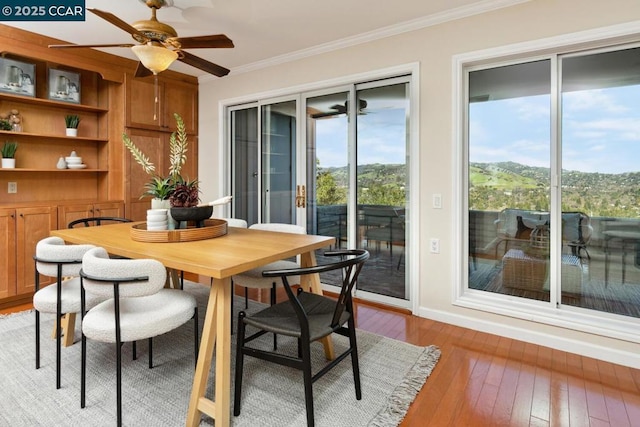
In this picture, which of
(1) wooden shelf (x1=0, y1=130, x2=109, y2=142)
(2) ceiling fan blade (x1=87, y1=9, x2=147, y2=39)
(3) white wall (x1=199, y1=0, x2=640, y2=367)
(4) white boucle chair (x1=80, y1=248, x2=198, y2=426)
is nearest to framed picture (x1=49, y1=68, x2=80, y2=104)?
(1) wooden shelf (x1=0, y1=130, x2=109, y2=142)

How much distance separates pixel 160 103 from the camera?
4484 mm

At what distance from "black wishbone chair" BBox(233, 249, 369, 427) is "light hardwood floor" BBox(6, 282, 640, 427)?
1.73ft

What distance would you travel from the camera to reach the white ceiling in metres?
2.82

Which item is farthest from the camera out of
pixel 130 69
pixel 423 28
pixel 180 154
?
pixel 130 69

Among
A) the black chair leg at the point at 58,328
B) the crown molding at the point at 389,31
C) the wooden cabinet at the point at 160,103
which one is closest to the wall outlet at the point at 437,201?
the crown molding at the point at 389,31

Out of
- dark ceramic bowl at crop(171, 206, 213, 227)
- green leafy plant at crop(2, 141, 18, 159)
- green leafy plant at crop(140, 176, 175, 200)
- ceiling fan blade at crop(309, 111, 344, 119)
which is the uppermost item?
ceiling fan blade at crop(309, 111, 344, 119)

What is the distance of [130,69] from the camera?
418 cm

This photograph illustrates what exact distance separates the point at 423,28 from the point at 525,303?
2.41 metres

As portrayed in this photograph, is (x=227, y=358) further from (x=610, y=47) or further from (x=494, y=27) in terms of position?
(x=610, y=47)

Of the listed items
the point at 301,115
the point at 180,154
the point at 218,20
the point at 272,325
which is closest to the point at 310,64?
the point at 301,115

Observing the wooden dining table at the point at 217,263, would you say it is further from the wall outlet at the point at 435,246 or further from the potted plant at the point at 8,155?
the potted plant at the point at 8,155

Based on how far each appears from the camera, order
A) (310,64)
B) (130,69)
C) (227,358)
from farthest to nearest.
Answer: (130,69)
(310,64)
(227,358)

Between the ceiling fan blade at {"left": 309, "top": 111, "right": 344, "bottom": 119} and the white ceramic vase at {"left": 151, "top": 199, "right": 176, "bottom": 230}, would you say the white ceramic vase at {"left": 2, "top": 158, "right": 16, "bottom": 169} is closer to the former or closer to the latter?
the white ceramic vase at {"left": 151, "top": 199, "right": 176, "bottom": 230}

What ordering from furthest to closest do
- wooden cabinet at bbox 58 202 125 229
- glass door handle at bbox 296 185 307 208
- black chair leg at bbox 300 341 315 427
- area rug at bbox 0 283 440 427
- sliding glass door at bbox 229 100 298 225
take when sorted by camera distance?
sliding glass door at bbox 229 100 298 225
glass door handle at bbox 296 185 307 208
wooden cabinet at bbox 58 202 125 229
area rug at bbox 0 283 440 427
black chair leg at bbox 300 341 315 427
